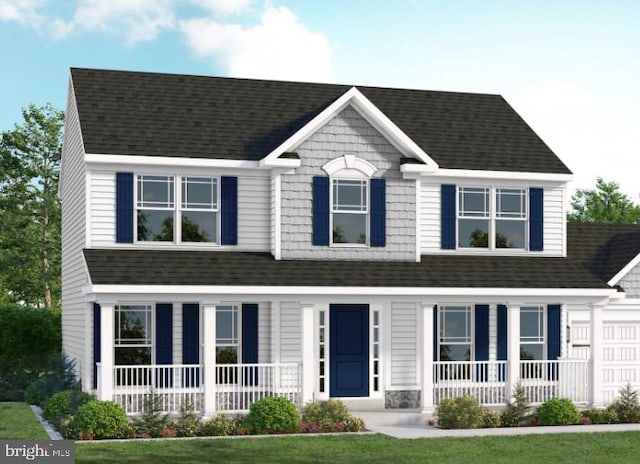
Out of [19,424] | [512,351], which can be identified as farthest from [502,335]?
[19,424]

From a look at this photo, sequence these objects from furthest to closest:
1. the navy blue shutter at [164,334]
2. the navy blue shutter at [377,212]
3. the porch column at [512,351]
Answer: the navy blue shutter at [377,212], the porch column at [512,351], the navy blue shutter at [164,334]

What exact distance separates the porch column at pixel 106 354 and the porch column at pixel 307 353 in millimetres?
4229

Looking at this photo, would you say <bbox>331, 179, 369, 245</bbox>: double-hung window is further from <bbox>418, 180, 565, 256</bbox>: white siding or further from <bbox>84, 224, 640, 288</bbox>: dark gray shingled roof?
<bbox>418, 180, 565, 256</bbox>: white siding

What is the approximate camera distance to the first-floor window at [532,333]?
96.7ft

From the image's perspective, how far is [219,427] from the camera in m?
23.6

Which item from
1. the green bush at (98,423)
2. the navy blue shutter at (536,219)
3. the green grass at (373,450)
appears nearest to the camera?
the green grass at (373,450)

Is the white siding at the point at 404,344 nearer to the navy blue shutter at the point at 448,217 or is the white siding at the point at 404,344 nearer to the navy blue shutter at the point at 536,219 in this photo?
the navy blue shutter at the point at 448,217

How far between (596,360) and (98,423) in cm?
1203

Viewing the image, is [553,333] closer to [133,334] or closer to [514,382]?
[514,382]

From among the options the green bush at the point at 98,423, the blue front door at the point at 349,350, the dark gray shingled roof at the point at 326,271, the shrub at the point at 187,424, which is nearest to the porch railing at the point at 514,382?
the blue front door at the point at 349,350

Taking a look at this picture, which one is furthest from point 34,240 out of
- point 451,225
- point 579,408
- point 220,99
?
point 579,408

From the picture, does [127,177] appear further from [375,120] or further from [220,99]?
[375,120]

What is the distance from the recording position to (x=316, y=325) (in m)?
27.4

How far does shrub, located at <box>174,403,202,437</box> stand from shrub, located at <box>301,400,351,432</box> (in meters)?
2.39
